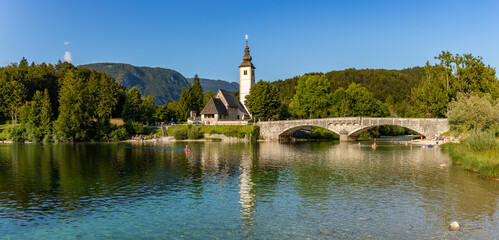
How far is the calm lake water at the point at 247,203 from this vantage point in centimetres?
1584

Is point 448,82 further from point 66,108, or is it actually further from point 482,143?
point 66,108

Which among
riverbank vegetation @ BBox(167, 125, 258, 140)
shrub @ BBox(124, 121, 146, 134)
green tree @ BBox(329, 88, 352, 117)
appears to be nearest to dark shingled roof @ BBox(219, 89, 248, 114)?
riverbank vegetation @ BBox(167, 125, 258, 140)

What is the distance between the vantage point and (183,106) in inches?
4336

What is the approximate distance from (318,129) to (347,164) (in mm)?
56614

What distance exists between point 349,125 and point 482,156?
4535cm

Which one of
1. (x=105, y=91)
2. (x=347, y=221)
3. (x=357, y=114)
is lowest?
(x=347, y=221)

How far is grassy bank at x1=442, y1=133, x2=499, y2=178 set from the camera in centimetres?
2788

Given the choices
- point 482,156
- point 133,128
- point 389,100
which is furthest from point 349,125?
point 389,100

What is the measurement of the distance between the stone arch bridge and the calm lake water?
3542 cm

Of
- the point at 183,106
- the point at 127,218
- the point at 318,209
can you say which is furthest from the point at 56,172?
the point at 183,106

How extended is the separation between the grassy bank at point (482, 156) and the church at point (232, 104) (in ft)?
216

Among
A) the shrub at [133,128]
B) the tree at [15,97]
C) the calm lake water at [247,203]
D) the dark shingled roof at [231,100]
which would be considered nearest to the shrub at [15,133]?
the tree at [15,97]

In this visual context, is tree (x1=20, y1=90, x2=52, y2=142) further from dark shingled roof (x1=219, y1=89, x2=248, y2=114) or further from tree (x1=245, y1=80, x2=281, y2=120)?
tree (x1=245, y1=80, x2=281, y2=120)

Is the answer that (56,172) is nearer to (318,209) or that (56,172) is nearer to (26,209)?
(26,209)
